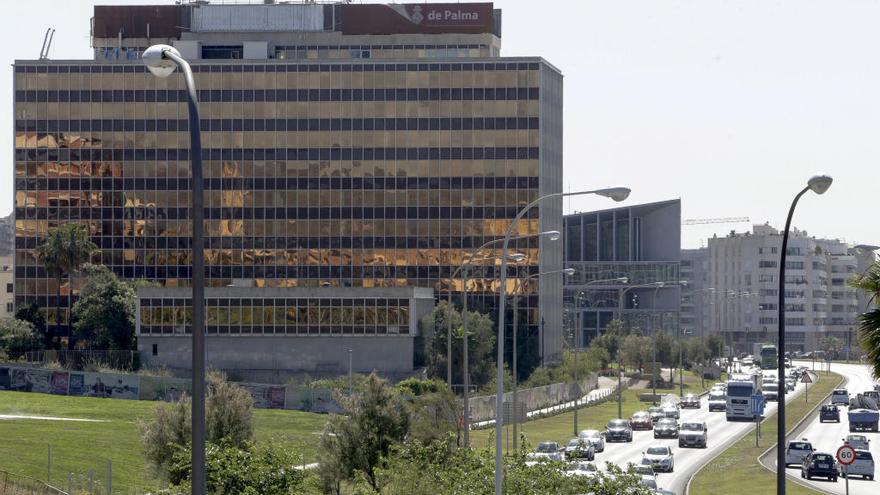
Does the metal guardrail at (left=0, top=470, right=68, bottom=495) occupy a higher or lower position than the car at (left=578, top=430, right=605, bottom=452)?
higher

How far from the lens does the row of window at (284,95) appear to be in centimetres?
16400


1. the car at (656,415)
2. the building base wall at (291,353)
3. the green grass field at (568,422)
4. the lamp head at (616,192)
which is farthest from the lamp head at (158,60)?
the building base wall at (291,353)

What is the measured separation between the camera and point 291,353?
465 ft

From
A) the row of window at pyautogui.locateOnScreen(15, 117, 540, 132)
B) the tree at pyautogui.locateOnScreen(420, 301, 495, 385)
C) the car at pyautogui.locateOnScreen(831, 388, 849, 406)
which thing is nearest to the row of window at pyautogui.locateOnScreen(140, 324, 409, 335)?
the tree at pyautogui.locateOnScreen(420, 301, 495, 385)

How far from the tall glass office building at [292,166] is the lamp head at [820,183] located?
129m

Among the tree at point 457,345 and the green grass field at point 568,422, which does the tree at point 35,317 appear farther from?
the green grass field at point 568,422

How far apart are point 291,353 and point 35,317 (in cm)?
3569

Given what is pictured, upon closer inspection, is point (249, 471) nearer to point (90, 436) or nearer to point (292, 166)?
point (90, 436)

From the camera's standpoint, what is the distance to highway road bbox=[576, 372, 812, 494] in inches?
3101

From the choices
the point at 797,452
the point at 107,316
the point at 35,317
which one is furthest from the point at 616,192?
the point at 35,317

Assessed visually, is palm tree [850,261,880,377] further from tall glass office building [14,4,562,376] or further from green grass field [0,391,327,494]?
tall glass office building [14,4,562,376]

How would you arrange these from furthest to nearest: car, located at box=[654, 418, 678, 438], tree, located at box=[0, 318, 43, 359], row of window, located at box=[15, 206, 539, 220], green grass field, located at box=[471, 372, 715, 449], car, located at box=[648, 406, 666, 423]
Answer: row of window, located at box=[15, 206, 539, 220], tree, located at box=[0, 318, 43, 359], car, located at box=[648, 406, 666, 423], car, located at box=[654, 418, 678, 438], green grass field, located at box=[471, 372, 715, 449]

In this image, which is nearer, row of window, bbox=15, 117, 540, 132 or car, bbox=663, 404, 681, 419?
car, bbox=663, 404, 681, 419

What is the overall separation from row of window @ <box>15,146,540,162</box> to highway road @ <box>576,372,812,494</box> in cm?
3985
